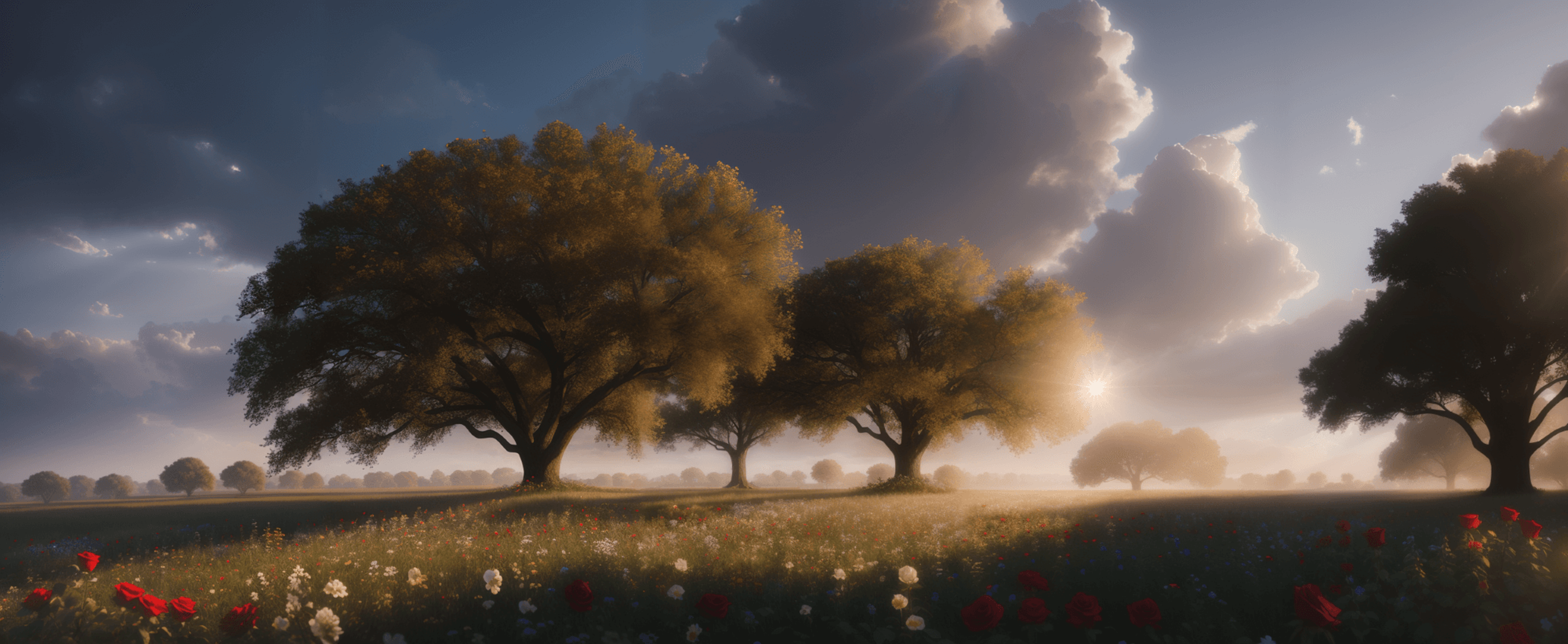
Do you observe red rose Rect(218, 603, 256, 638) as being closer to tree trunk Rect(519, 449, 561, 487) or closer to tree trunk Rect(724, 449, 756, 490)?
tree trunk Rect(519, 449, 561, 487)

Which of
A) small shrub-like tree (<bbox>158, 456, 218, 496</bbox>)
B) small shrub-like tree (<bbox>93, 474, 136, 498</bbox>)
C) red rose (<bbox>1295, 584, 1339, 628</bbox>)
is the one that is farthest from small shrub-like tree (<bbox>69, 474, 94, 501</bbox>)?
red rose (<bbox>1295, 584, 1339, 628</bbox>)

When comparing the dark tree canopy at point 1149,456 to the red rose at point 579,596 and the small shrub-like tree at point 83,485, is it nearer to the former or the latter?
the red rose at point 579,596

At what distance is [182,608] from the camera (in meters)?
4.23

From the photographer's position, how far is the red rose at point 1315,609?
3.65 meters

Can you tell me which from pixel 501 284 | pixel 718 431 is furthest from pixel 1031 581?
pixel 718 431

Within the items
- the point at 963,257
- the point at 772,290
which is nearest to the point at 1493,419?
the point at 963,257

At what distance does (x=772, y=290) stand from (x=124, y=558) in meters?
20.8

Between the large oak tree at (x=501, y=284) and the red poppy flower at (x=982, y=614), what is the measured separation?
20051 millimetres

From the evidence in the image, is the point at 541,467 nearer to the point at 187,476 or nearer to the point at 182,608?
the point at 182,608

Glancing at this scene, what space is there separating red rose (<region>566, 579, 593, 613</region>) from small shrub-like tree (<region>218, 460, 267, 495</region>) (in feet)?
349

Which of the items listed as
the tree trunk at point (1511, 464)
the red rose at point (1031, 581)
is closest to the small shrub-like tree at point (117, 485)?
the red rose at point (1031, 581)

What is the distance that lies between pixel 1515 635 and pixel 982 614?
365 cm

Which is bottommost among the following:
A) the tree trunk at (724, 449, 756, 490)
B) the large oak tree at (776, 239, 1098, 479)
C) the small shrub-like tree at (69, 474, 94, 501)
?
the small shrub-like tree at (69, 474, 94, 501)

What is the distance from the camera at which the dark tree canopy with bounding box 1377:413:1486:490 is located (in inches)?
2323
